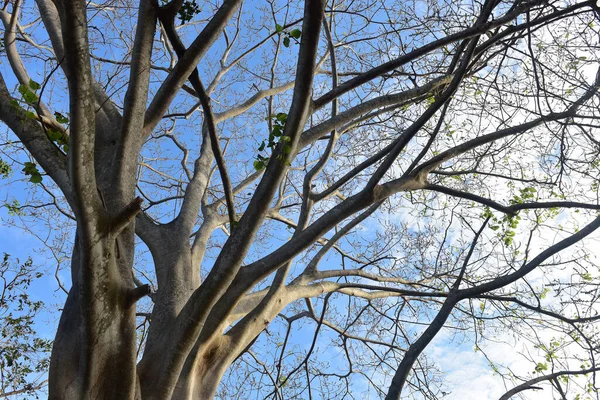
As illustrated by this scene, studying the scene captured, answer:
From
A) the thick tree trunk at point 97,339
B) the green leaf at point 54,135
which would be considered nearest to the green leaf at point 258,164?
the thick tree trunk at point 97,339

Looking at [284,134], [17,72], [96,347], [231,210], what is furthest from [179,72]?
[17,72]

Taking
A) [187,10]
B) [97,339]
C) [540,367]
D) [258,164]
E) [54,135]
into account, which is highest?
[187,10]

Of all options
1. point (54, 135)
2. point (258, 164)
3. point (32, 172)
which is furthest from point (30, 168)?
point (258, 164)

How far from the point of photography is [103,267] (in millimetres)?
2402

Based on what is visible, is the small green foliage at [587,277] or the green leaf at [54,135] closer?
the green leaf at [54,135]

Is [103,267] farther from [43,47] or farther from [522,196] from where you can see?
[43,47]

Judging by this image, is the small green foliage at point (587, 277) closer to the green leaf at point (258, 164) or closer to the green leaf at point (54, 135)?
the green leaf at point (258, 164)

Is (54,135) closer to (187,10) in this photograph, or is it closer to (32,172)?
(32,172)

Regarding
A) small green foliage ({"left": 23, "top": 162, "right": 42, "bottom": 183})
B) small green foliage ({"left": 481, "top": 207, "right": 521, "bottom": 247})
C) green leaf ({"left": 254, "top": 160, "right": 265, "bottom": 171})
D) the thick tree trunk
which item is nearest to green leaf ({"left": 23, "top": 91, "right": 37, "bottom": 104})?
small green foliage ({"left": 23, "top": 162, "right": 42, "bottom": 183})

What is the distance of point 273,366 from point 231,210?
291 centimetres

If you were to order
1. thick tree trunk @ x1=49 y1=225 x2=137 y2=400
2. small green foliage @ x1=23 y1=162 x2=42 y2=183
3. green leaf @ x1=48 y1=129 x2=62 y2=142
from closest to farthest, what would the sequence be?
1. thick tree trunk @ x1=49 y1=225 x2=137 y2=400
2. small green foliage @ x1=23 y1=162 x2=42 y2=183
3. green leaf @ x1=48 y1=129 x2=62 y2=142

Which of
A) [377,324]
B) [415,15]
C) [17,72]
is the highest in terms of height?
[415,15]

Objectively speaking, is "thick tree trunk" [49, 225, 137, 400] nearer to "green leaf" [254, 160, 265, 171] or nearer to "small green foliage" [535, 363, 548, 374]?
"green leaf" [254, 160, 265, 171]

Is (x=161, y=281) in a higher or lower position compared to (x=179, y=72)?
lower
